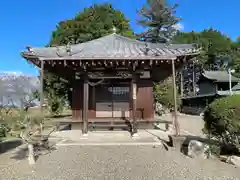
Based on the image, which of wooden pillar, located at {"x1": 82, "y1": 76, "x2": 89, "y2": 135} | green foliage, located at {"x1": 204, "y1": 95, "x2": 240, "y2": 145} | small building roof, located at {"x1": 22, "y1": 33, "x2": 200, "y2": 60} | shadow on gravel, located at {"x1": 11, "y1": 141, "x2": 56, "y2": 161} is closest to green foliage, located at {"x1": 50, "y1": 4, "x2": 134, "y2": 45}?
small building roof, located at {"x1": 22, "y1": 33, "x2": 200, "y2": 60}

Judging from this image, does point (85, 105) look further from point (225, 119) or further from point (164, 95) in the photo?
point (164, 95)

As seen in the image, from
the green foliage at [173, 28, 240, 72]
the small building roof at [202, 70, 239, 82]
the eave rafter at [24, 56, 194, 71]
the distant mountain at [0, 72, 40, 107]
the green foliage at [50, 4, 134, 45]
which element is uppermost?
the green foliage at [173, 28, 240, 72]

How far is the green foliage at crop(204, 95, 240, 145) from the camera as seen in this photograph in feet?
20.4

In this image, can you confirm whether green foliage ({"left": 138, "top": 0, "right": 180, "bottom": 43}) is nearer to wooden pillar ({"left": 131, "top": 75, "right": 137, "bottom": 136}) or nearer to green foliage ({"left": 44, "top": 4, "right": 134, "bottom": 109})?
green foliage ({"left": 44, "top": 4, "right": 134, "bottom": 109})

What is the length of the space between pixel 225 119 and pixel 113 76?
6303 mm

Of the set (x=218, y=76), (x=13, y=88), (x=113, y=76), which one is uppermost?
(x=218, y=76)

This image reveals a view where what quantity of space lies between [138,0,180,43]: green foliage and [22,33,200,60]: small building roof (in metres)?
34.5

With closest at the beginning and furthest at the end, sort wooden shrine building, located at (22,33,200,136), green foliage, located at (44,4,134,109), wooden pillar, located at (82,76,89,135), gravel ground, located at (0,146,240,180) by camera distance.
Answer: gravel ground, located at (0,146,240,180), wooden shrine building, located at (22,33,200,136), wooden pillar, located at (82,76,89,135), green foliage, located at (44,4,134,109)

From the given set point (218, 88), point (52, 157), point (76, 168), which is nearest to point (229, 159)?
point (76, 168)

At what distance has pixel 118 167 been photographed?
19.4 ft

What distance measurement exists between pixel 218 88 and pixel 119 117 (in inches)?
1193

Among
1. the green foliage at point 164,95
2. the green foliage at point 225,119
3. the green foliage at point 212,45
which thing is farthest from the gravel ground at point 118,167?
the green foliage at point 212,45

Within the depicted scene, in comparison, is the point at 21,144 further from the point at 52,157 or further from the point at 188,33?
the point at 188,33

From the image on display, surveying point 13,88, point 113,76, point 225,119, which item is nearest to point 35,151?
point 13,88
